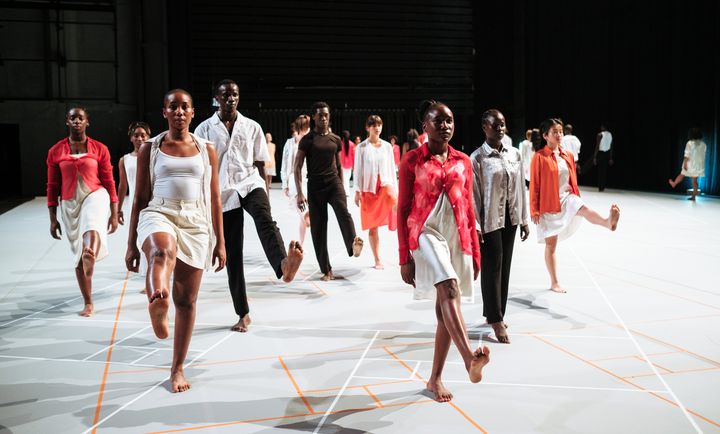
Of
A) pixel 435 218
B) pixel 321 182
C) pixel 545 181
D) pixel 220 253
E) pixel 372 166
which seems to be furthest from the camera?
pixel 372 166

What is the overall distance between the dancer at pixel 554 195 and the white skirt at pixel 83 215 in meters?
3.79

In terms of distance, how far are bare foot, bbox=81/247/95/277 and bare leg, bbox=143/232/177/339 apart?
7.54 feet

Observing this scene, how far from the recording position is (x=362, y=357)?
4.73 m

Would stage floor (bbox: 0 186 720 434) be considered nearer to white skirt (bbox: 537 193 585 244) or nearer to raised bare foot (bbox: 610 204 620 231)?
white skirt (bbox: 537 193 585 244)

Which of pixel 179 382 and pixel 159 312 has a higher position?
pixel 159 312

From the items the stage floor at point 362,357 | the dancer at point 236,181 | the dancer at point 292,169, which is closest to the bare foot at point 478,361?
the stage floor at point 362,357

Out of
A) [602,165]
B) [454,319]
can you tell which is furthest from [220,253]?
[602,165]

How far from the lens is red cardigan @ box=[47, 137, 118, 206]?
241 inches

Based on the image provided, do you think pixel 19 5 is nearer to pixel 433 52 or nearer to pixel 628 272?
pixel 433 52

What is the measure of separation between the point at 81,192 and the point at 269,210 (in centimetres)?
192

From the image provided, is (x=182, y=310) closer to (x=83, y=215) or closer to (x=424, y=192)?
(x=424, y=192)

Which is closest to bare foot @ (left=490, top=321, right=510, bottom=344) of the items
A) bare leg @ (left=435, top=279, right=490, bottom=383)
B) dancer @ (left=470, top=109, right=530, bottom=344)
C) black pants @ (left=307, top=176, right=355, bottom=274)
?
dancer @ (left=470, top=109, right=530, bottom=344)

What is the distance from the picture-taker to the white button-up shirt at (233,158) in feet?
17.2

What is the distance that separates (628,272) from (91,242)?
5.49 meters
